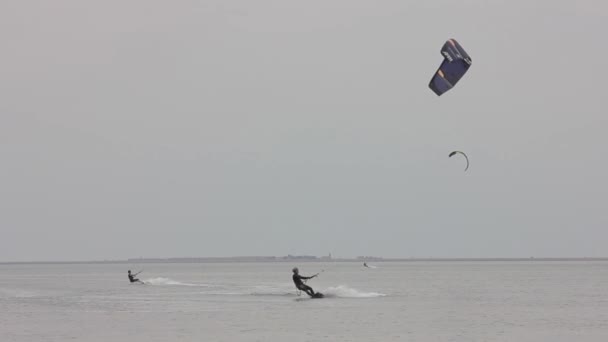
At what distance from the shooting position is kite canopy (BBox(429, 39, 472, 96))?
3114 centimetres

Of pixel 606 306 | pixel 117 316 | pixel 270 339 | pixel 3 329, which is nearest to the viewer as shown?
pixel 270 339

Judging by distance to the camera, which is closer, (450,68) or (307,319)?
(450,68)

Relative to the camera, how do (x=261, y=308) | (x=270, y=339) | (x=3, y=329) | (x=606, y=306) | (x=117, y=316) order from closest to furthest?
1. (x=270, y=339)
2. (x=3, y=329)
3. (x=117, y=316)
4. (x=261, y=308)
5. (x=606, y=306)

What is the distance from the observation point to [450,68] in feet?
104

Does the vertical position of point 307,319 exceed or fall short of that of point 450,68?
it falls short

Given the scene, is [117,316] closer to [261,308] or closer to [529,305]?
[261,308]

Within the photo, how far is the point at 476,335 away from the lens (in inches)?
1177

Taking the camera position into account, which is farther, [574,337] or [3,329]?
[3,329]

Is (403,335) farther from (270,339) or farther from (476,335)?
(270,339)

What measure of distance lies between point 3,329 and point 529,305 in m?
25.4

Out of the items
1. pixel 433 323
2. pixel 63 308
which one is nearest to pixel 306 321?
pixel 433 323

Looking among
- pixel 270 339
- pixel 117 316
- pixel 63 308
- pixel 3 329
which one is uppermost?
pixel 63 308

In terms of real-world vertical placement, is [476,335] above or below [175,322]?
below

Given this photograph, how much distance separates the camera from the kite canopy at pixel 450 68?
31.1m
